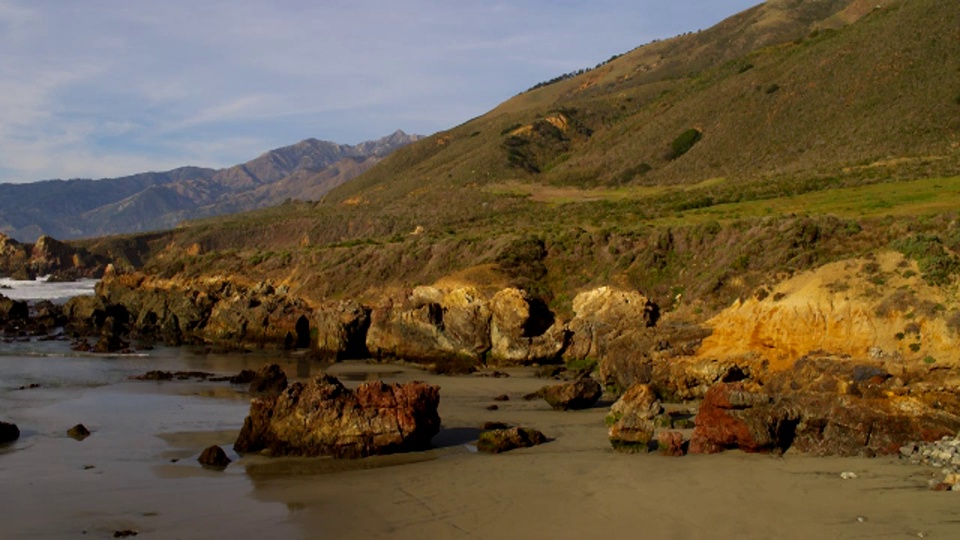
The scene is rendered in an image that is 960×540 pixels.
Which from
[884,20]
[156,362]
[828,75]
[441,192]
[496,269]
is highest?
A: [884,20]

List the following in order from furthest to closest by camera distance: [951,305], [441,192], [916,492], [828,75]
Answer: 1. [441,192]
2. [828,75]
3. [951,305]
4. [916,492]

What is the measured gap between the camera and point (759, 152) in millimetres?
67562

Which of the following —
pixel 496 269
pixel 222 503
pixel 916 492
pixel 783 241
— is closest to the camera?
pixel 916 492

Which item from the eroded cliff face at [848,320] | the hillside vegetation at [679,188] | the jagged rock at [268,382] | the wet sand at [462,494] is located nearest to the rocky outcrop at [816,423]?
the wet sand at [462,494]

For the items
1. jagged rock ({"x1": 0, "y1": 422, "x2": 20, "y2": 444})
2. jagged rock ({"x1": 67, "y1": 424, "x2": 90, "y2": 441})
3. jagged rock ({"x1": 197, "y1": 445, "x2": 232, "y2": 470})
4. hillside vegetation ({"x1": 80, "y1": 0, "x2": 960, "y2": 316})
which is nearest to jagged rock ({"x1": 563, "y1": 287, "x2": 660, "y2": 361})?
hillside vegetation ({"x1": 80, "y1": 0, "x2": 960, "y2": 316})

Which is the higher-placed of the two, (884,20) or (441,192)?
(884,20)

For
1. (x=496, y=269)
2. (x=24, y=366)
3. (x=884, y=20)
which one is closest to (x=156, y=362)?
(x=24, y=366)

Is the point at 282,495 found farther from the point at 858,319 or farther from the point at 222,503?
the point at 858,319

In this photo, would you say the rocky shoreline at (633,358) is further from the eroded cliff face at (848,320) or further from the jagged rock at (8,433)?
the jagged rock at (8,433)

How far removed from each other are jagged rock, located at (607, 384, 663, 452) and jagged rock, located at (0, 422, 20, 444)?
13.0 meters

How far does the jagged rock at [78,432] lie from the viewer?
748 inches

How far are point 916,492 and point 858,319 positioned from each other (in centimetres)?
689

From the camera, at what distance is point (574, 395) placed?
2097 cm

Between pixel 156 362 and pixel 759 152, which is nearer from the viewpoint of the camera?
pixel 156 362
